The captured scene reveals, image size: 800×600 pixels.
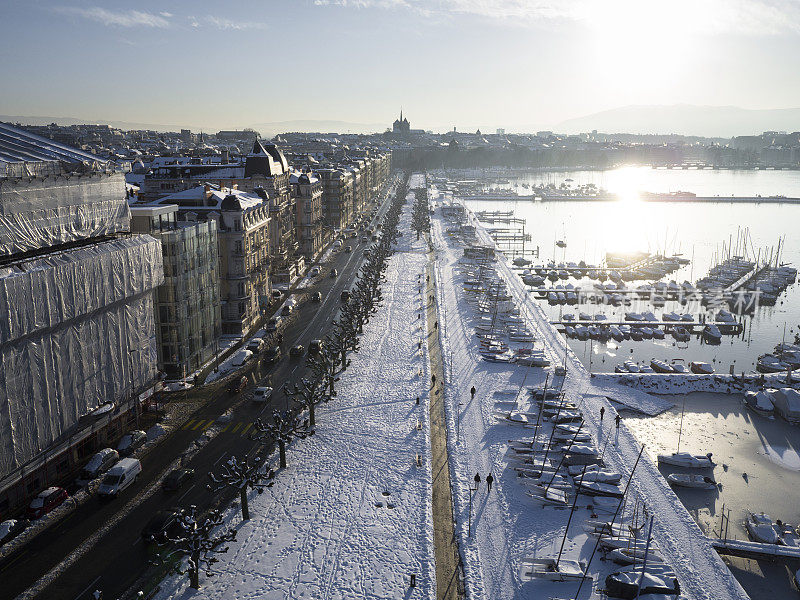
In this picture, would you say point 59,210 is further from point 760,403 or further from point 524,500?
point 760,403

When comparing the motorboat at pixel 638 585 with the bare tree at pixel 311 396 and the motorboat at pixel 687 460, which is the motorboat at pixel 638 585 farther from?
the bare tree at pixel 311 396

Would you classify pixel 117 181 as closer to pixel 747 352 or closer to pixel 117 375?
pixel 117 375

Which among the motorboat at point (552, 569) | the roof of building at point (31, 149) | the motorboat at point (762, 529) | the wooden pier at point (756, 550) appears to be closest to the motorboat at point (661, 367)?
the motorboat at point (762, 529)

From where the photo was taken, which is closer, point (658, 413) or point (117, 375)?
point (117, 375)

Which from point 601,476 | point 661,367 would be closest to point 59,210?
point 601,476

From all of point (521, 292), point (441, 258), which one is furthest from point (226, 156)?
point (521, 292)

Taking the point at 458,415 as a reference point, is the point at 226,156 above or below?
above
